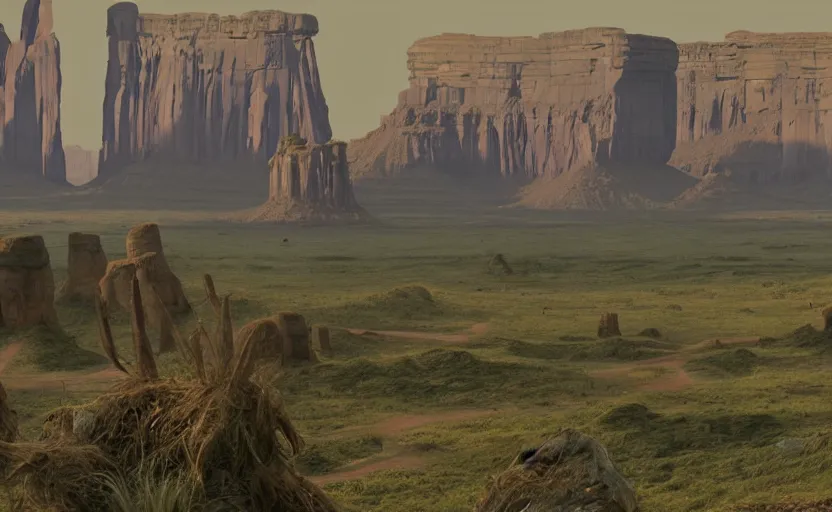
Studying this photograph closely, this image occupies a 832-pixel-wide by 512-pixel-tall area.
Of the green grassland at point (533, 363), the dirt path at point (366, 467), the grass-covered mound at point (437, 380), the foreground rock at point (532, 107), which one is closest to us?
the green grassland at point (533, 363)

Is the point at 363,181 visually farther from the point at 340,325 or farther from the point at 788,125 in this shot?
the point at 340,325

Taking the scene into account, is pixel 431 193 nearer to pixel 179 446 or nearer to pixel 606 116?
pixel 606 116

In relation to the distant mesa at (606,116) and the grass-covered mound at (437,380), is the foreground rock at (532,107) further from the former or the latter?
the grass-covered mound at (437,380)

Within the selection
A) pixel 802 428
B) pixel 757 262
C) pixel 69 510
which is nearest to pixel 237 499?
pixel 69 510

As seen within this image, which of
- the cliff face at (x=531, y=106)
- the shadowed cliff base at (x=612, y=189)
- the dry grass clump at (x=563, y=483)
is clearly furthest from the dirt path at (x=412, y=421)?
the cliff face at (x=531, y=106)

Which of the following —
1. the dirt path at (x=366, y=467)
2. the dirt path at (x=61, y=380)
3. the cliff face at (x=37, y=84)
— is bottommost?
the dirt path at (x=61, y=380)

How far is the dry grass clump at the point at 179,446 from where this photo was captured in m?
9.76

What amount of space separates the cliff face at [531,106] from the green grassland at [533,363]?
76565 mm

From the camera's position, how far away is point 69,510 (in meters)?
9.71

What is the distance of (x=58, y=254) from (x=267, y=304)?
33.1 m

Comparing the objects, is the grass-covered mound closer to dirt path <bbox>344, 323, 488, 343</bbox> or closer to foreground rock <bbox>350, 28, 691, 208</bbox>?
dirt path <bbox>344, 323, 488, 343</bbox>

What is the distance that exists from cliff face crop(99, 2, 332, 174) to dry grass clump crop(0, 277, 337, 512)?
15983 cm

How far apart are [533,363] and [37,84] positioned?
142996 mm

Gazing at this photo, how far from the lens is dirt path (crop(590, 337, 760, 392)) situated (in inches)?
1252
